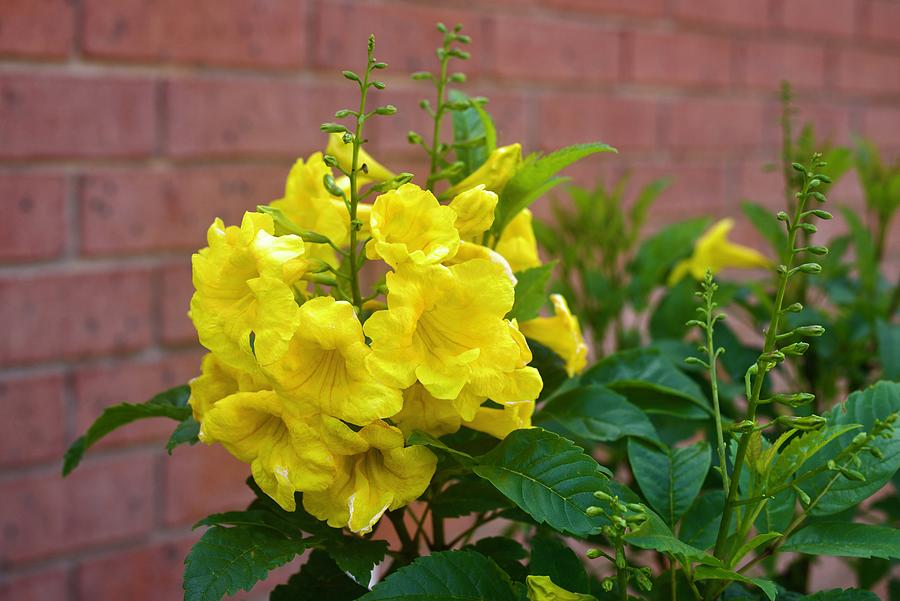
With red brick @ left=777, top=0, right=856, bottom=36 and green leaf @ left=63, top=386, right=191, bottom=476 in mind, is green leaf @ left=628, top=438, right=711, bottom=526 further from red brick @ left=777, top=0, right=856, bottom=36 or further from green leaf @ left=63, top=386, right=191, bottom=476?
red brick @ left=777, top=0, right=856, bottom=36

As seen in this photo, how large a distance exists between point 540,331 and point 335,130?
19cm

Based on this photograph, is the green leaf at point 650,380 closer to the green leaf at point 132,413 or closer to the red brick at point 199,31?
the green leaf at point 132,413

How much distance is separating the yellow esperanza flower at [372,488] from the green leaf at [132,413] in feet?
0.42

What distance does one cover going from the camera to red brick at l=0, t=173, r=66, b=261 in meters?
1.10

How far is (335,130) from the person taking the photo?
0.53 metres

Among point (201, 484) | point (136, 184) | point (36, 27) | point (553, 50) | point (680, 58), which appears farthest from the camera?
point (680, 58)

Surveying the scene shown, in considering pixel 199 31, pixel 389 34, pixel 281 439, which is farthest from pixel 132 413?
pixel 389 34

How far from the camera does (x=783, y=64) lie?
1.96 metres

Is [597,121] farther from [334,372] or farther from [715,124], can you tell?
[334,372]

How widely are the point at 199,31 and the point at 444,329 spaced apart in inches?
32.9

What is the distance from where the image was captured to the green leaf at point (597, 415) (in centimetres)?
62

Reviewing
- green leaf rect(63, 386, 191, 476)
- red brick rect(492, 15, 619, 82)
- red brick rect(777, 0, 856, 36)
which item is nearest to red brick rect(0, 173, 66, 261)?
green leaf rect(63, 386, 191, 476)

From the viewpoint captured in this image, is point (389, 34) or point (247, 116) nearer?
point (247, 116)

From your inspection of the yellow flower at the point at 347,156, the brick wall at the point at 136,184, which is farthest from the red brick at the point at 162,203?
the yellow flower at the point at 347,156
